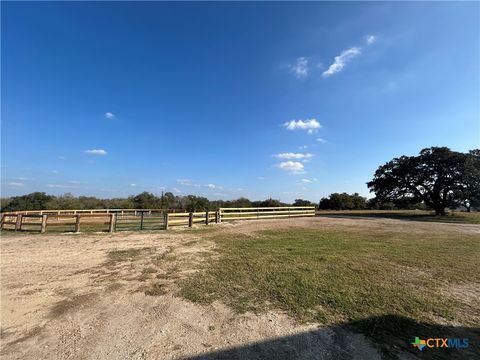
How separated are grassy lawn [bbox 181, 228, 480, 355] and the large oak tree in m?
21.9

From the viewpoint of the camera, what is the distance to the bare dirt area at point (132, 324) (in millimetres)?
2936

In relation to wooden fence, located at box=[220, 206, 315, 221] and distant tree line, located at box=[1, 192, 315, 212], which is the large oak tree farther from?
distant tree line, located at box=[1, 192, 315, 212]

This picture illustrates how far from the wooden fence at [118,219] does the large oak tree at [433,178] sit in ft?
37.4

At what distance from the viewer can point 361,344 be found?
3016mm

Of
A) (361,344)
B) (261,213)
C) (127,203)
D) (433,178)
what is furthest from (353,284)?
(127,203)

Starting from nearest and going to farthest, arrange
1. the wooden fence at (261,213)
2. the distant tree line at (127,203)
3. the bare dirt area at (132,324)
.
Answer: the bare dirt area at (132,324)
the wooden fence at (261,213)
the distant tree line at (127,203)

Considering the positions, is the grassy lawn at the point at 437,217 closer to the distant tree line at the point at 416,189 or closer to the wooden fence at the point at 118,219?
the distant tree line at the point at 416,189

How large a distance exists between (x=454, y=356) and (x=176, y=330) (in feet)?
11.4

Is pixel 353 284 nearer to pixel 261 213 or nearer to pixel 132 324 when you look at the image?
pixel 132 324

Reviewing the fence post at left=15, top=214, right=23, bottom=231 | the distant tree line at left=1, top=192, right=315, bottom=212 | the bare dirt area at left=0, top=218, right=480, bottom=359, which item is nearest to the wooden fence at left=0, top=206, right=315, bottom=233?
the fence post at left=15, top=214, right=23, bottom=231

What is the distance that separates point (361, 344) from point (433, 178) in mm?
30873

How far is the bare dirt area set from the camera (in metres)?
2.94

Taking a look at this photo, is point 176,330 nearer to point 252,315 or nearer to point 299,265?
point 252,315

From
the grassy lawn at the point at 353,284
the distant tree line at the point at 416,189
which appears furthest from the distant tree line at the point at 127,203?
the grassy lawn at the point at 353,284
